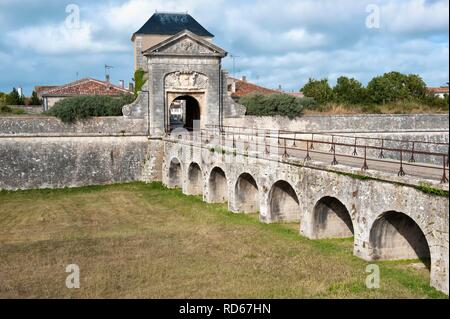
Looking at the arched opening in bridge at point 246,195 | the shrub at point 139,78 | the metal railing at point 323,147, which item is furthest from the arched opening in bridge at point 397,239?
the shrub at point 139,78

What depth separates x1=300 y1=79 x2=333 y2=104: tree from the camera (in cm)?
4625

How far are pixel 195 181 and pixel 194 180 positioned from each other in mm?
67

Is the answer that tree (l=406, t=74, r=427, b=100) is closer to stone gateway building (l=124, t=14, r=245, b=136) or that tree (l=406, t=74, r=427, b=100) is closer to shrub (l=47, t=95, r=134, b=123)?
stone gateway building (l=124, t=14, r=245, b=136)

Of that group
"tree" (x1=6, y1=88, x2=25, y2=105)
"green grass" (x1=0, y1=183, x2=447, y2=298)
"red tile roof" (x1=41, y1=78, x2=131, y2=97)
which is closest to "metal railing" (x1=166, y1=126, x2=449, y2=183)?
"green grass" (x1=0, y1=183, x2=447, y2=298)

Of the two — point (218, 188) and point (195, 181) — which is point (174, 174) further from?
point (218, 188)

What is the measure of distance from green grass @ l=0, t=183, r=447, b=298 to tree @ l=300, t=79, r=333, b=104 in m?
28.0

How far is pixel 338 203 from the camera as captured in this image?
14852mm

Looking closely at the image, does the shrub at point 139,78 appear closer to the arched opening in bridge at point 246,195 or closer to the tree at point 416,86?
the arched opening in bridge at point 246,195

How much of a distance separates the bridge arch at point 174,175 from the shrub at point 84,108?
15.5ft

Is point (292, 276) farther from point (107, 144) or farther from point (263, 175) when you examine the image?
point (107, 144)

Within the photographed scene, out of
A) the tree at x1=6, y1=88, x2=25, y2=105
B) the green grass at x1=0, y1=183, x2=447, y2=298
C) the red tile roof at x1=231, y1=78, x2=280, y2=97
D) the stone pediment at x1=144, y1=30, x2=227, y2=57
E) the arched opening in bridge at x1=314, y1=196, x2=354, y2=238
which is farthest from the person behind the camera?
the tree at x1=6, y1=88, x2=25, y2=105

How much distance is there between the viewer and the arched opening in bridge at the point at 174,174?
25469 millimetres
